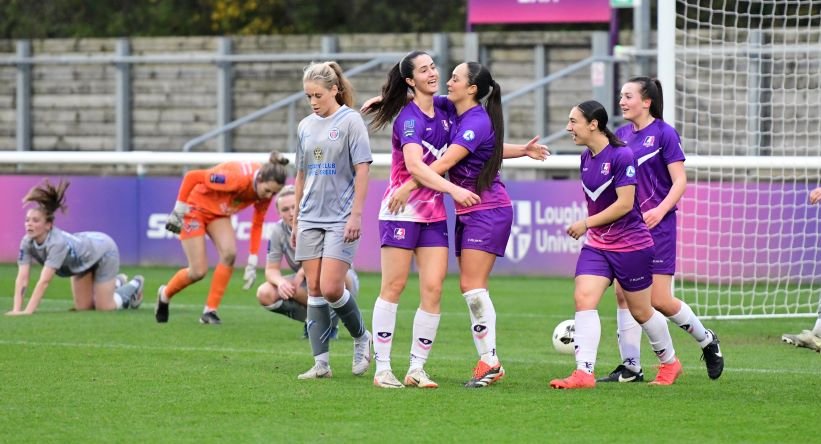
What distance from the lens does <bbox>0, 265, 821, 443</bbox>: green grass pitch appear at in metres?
6.52

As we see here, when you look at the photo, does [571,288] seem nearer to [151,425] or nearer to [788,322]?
[788,322]

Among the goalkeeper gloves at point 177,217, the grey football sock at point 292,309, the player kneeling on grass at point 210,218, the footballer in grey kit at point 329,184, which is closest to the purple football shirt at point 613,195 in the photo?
the footballer in grey kit at point 329,184

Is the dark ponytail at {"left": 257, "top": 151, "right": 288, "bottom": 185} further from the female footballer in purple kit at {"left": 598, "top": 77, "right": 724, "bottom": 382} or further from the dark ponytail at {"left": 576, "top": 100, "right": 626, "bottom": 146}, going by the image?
the dark ponytail at {"left": 576, "top": 100, "right": 626, "bottom": 146}

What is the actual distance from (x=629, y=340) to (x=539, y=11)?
50.0ft

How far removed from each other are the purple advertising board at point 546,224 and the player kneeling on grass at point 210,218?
440 centimetres

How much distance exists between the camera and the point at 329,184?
8227 millimetres

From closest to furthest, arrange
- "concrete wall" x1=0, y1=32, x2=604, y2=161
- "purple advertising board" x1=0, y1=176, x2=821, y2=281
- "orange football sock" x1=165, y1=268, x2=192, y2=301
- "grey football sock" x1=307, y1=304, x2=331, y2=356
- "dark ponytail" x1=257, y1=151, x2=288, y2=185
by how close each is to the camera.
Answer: "grey football sock" x1=307, y1=304, x2=331, y2=356 → "dark ponytail" x1=257, y1=151, x2=288, y2=185 → "orange football sock" x1=165, y1=268, x2=192, y2=301 → "purple advertising board" x1=0, y1=176, x2=821, y2=281 → "concrete wall" x1=0, y1=32, x2=604, y2=161

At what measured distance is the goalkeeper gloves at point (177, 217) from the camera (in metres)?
12.2

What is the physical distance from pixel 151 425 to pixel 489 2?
1748 centimetres

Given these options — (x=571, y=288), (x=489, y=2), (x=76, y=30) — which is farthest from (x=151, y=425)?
(x=76, y=30)

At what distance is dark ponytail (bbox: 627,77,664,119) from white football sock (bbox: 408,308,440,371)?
1.89 m

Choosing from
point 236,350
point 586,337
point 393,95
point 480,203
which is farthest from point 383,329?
point 236,350

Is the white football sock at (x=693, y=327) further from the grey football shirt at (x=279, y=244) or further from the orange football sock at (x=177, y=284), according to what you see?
the orange football sock at (x=177, y=284)

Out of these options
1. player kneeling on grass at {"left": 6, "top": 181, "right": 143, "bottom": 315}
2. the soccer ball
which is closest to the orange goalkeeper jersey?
player kneeling on grass at {"left": 6, "top": 181, "right": 143, "bottom": 315}
